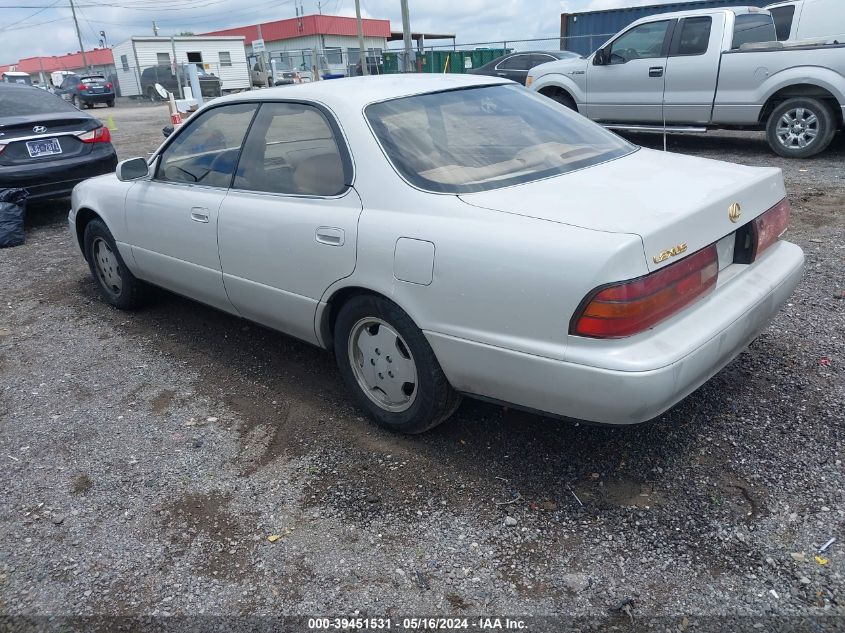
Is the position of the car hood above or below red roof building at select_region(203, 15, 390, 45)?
below

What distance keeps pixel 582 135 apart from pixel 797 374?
1669 mm

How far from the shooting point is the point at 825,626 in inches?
81.7

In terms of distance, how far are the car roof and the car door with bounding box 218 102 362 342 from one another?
0.24ft

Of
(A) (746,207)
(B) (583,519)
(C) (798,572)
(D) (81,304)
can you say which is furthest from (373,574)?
(D) (81,304)

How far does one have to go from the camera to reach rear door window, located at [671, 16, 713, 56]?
9.17m

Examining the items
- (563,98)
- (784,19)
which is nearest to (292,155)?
(563,98)

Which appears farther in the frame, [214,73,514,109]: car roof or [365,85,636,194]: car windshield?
[214,73,514,109]: car roof

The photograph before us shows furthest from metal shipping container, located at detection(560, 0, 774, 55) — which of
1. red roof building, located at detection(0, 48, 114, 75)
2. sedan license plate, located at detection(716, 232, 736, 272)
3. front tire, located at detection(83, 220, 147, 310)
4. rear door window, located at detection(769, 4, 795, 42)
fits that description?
red roof building, located at detection(0, 48, 114, 75)

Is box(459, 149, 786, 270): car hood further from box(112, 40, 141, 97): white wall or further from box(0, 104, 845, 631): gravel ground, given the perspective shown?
box(112, 40, 141, 97): white wall

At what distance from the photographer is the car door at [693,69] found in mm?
9086

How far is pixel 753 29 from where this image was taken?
30.9ft

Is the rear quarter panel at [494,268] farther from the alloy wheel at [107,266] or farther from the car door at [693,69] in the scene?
the car door at [693,69]

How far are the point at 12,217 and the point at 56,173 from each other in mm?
717

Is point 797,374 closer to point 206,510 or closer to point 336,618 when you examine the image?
point 336,618
